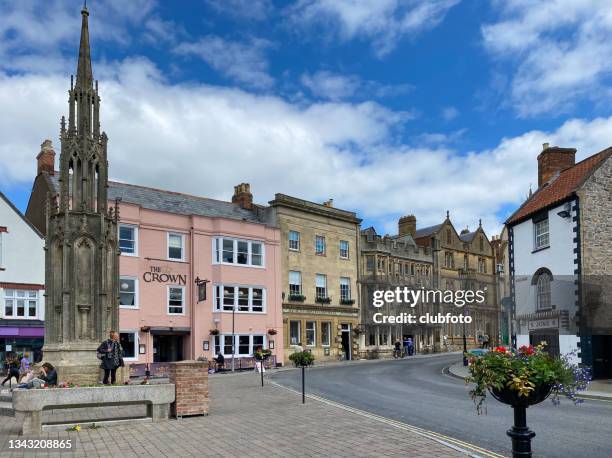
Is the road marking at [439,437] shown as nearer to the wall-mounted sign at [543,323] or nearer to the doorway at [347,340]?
the wall-mounted sign at [543,323]

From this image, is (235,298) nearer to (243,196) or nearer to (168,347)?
(168,347)

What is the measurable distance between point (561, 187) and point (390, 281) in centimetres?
2477

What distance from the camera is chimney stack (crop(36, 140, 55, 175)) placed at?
37281 mm

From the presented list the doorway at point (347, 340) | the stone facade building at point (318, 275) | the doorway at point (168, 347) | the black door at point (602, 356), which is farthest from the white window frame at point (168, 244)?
the black door at point (602, 356)

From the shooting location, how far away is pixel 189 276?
37156 millimetres

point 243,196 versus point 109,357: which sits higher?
point 243,196

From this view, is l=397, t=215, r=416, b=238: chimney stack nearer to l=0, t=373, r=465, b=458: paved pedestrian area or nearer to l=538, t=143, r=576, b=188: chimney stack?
l=538, t=143, r=576, b=188: chimney stack

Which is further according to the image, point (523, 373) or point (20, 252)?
point (20, 252)

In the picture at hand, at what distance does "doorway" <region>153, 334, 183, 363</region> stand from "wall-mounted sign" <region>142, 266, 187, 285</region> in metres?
3.26

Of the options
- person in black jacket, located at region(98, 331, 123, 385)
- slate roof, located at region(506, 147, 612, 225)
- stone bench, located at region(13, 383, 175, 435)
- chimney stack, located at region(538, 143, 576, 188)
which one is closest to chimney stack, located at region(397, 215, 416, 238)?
chimney stack, located at region(538, 143, 576, 188)

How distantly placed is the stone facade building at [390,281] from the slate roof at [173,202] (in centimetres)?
1115

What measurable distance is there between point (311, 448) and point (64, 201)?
1001 cm

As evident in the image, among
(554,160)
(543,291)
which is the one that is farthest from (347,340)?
(543,291)

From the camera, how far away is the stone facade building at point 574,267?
25.3 metres
